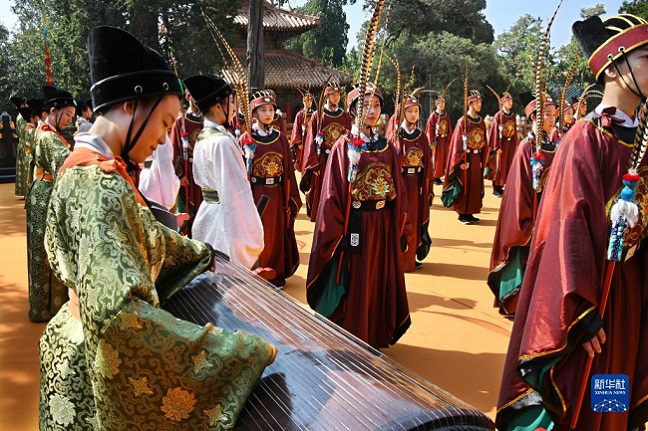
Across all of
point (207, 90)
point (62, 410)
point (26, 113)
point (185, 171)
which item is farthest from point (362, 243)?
point (26, 113)

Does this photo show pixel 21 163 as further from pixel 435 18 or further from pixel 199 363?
pixel 435 18

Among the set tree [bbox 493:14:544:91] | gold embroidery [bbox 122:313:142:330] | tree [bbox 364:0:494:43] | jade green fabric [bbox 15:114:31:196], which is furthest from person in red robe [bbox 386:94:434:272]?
tree [bbox 493:14:544:91]

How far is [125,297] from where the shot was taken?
1195 millimetres

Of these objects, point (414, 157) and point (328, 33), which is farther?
point (328, 33)

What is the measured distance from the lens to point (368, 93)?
13.2ft

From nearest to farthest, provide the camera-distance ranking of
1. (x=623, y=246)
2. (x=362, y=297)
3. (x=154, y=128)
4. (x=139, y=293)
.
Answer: (x=139, y=293), (x=154, y=128), (x=623, y=246), (x=362, y=297)

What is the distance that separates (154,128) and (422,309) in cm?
391

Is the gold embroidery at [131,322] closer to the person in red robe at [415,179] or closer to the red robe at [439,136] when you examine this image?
the person in red robe at [415,179]

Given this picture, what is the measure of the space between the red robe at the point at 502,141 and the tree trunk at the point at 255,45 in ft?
17.4

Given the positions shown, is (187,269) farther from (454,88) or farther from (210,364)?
(454,88)

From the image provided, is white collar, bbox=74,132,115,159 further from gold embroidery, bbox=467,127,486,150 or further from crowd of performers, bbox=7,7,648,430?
gold embroidery, bbox=467,127,486,150

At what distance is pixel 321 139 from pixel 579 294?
22.6 feet

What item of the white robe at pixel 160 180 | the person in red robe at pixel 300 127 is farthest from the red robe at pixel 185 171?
the person in red robe at pixel 300 127

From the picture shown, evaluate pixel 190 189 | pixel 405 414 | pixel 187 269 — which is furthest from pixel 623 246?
pixel 190 189
